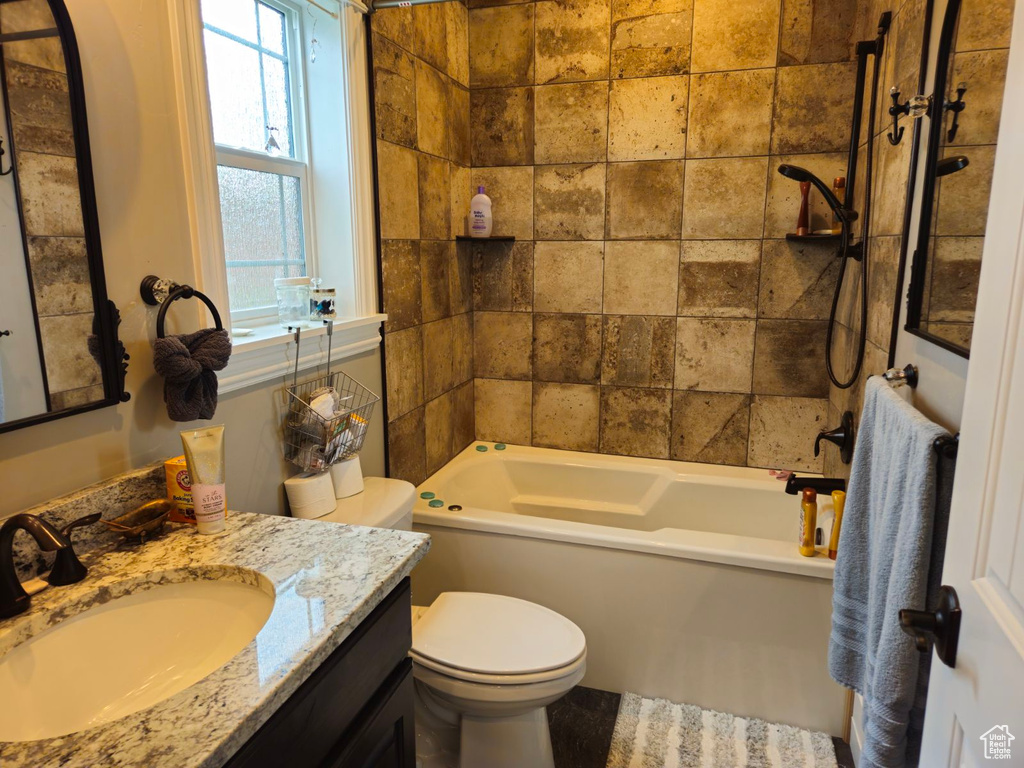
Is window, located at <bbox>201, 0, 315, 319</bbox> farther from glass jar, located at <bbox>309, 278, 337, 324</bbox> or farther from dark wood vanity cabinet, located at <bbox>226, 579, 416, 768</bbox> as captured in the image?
dark wood vanity cabinet, located at <bbox>226, 579, 416, 768</bbox>

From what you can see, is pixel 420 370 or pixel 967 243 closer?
pixel 967 243

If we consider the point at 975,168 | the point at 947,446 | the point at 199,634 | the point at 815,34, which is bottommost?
the point at 199,634

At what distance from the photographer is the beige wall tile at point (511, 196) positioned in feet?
9.29

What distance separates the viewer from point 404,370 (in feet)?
7.79

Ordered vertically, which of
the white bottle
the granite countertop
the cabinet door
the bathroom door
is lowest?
the cabinet door

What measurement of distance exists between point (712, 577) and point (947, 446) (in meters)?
1.17

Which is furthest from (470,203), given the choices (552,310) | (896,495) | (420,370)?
(896,495)

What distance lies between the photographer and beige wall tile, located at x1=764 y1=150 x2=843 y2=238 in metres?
2.46

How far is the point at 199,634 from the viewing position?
1.11 metres

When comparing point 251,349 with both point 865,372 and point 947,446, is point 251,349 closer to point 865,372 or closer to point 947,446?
point 947,446

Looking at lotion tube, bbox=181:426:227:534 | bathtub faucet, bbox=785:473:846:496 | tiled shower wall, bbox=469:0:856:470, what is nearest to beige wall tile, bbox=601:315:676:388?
tiled shower wall, bbox=469:0:856:470

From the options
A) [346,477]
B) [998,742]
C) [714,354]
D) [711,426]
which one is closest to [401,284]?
[346,477]

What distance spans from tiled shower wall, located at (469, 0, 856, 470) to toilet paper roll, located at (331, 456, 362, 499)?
124 cm

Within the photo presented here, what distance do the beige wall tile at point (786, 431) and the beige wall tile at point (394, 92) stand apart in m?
1.76
